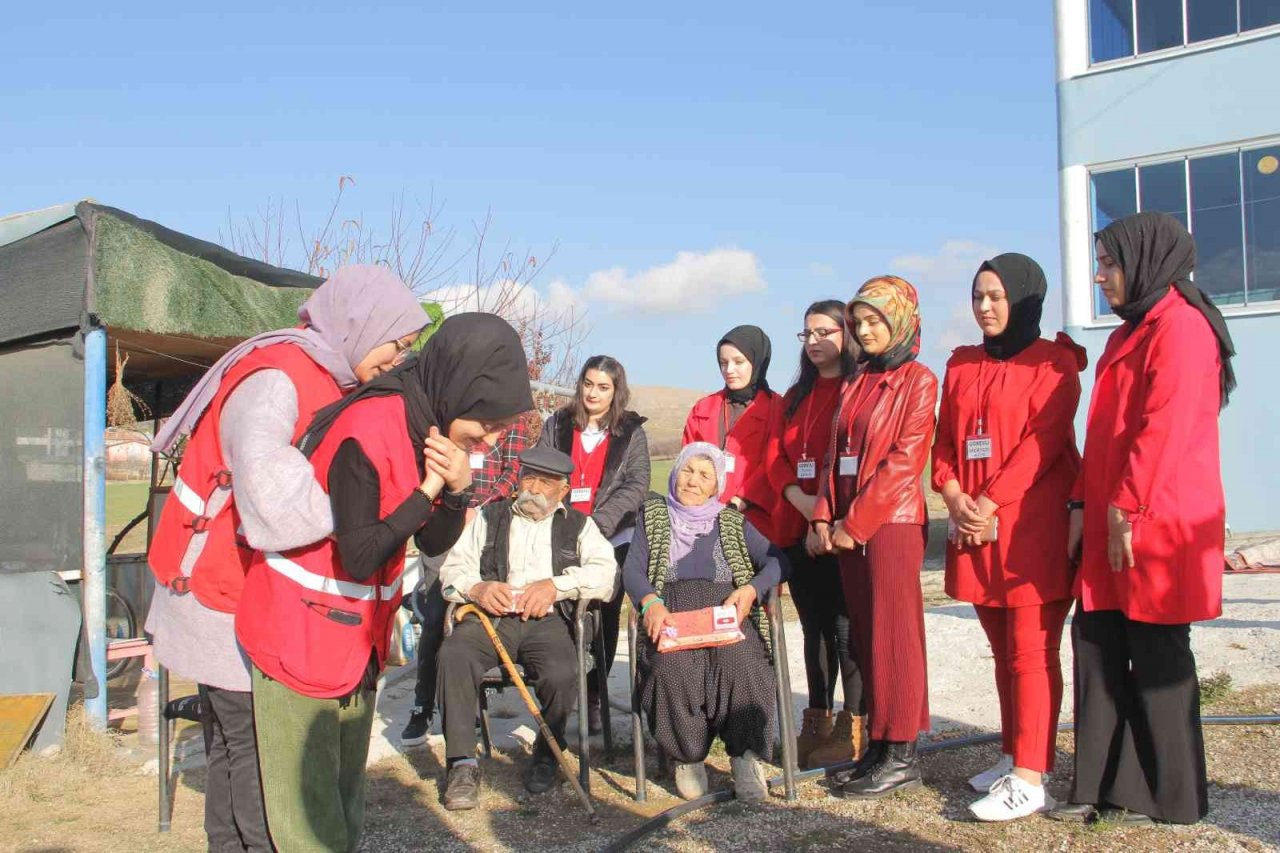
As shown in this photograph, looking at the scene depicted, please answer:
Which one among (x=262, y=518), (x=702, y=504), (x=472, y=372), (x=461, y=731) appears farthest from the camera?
(x=702, y=504)

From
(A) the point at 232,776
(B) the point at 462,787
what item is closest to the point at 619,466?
(B) the point at 462,787

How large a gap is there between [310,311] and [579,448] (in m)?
2.99

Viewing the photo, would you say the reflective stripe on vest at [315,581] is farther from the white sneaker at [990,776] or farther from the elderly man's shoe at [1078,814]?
the white sneaker at [990,776]

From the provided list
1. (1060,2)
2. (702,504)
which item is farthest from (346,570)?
(1060,2)

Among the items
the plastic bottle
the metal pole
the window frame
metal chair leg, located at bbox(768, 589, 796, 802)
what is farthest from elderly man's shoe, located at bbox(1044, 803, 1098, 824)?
the window frame

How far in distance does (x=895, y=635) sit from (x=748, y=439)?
1323 mm

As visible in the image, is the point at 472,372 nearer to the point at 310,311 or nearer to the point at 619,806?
the point at 310,311

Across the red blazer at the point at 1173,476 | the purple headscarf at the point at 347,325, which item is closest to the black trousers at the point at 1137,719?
the red blazer at the point at 1173,476

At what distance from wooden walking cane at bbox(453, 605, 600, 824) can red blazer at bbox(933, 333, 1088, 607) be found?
60.8 inches

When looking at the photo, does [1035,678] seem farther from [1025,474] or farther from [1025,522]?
[1025,474]

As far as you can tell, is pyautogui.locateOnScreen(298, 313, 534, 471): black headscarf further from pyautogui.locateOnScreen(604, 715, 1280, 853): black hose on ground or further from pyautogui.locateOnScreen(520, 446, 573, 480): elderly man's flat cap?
pyautogui.locateOnScreen(520, 446, 573, 480): elderly man's flat cap

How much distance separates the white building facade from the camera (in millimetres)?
13375

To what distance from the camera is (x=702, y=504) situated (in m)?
4.67

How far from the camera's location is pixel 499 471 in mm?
6211
